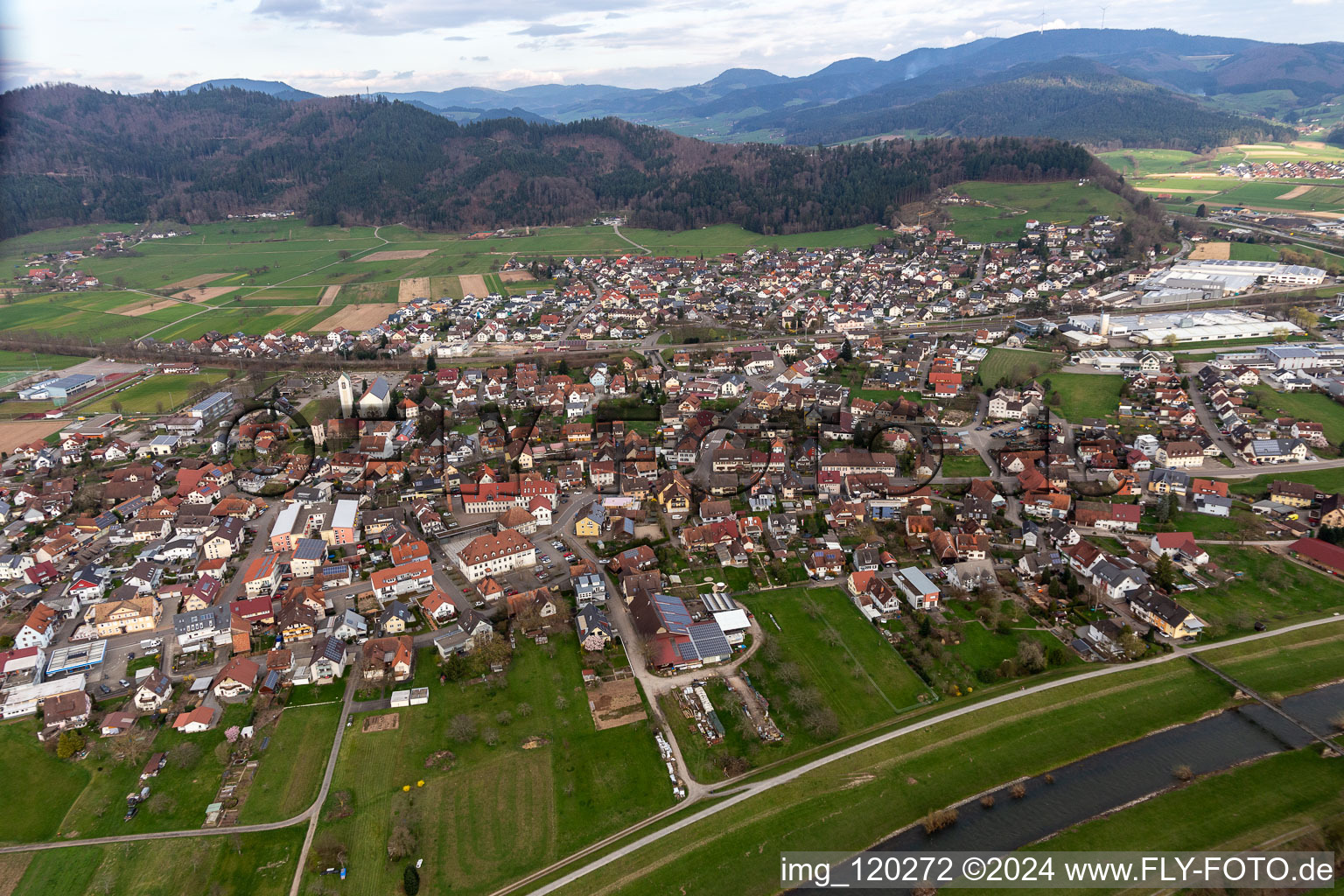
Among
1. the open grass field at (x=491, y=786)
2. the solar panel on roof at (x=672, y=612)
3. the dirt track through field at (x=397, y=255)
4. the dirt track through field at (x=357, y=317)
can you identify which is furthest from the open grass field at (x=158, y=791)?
the dirt track through field at (x=397, y=255)

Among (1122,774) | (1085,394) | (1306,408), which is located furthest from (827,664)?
(1306,408)

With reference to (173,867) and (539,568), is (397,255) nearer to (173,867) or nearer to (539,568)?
(539,568)

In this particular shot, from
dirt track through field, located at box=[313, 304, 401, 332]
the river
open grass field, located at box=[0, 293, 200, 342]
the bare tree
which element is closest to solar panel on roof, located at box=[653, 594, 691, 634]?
the bare tree

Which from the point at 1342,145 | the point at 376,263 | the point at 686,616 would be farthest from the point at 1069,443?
the point at 1342,145

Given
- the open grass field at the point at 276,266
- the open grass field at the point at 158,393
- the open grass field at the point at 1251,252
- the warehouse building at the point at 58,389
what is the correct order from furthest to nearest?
1. the open grass field at the point at 1251,252
2. the open grass field at the point at 276,266
3. the warehouse building at the point at 58,389
4. the open grass field at the point at 158,393

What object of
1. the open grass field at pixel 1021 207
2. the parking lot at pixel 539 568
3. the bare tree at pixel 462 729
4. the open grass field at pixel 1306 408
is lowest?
the bare tree at pixel 462 729

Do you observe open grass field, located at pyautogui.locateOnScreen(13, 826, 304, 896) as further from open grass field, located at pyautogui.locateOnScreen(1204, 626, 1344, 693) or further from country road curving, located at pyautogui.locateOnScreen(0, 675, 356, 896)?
open grass field, located at pyautogui.locateOnScreen(1204, 626, 1344, 693)

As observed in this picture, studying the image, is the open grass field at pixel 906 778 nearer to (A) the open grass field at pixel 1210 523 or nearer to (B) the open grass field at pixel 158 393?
(A) the open grass field at pixel 1210 523
